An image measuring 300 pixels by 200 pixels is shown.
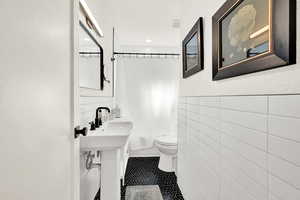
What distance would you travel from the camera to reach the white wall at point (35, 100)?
0.48m

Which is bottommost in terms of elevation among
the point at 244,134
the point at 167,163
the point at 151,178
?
the point at 151,178

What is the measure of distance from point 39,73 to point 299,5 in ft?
2.93

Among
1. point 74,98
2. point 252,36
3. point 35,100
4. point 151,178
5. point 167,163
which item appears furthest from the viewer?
point 167,163

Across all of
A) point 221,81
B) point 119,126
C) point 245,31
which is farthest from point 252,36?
point 119,126

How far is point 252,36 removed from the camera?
2.77 feet

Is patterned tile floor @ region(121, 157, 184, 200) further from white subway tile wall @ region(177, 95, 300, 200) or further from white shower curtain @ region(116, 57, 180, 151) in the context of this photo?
white subway tile wall @ region(177, 95, 300, 200)

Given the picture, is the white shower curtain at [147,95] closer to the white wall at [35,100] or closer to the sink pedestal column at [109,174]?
the sink pedestal column at [109,174]

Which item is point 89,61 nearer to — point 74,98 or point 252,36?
point 74,98

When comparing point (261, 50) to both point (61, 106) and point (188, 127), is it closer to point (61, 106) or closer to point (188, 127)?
point (61, 106)

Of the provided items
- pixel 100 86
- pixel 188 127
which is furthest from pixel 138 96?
pixel 188 127

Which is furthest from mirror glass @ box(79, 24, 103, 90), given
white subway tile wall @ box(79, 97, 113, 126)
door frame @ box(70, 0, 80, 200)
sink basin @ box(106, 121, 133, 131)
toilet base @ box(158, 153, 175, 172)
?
toilet base @ box(158, 153, 175, 172)

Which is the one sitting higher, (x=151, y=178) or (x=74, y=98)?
(x=74, y=98)

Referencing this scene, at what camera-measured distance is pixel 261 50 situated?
2.56 feet

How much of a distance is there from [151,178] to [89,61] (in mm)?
1778
